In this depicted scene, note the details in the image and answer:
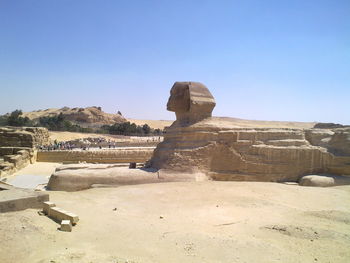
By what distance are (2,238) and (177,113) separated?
788cm

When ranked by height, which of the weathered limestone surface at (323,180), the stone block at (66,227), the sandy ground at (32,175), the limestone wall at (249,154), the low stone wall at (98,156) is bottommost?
the sandy ground at (32,175)

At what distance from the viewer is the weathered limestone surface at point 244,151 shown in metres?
10.2

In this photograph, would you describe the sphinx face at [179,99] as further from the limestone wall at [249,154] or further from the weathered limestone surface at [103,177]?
the weathered limestone surface at [103,177]

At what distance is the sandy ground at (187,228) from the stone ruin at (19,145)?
28.9ft

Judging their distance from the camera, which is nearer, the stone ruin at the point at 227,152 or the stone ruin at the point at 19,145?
the stone ruin at the point at 227,152

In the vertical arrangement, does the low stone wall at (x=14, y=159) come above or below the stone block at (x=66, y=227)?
below

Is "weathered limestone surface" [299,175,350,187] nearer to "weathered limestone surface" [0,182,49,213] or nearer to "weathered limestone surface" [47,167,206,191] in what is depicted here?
"weathered limestone surface" [47,167,206,191]

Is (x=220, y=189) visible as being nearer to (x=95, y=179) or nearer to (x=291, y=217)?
(x=291, y=217)

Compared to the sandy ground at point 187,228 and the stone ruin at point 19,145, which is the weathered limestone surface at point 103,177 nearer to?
Result: the sandy ground at point 187,228

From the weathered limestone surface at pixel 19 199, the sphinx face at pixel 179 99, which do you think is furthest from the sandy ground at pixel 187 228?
the sphinx face at pixel 179 99

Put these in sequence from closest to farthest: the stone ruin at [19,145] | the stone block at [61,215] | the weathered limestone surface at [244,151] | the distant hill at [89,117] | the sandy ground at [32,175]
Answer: the stone block at [61,215] < the weathered limestone surface at [244,151] < the sandy ground at [32,175] < the stone ruin at [19,145] < the distant hill at [89,117]

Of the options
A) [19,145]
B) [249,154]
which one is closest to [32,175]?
[19,145]

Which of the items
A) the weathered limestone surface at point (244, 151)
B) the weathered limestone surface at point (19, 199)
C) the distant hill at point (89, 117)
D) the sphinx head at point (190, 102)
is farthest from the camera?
the distant hill at point (89, 117)

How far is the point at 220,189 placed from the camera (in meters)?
8.59
